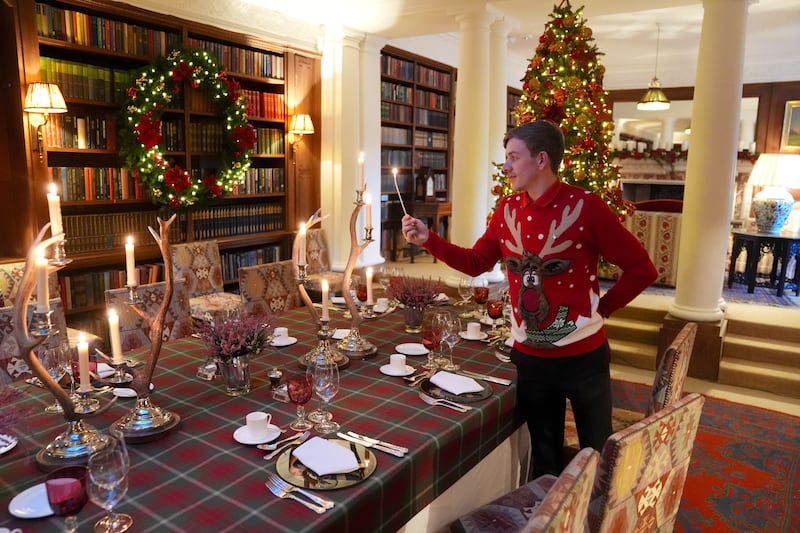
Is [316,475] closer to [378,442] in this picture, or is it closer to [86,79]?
[378,442]

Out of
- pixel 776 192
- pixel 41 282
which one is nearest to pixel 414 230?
pixel 41 282

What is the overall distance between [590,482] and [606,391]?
3.16 feet

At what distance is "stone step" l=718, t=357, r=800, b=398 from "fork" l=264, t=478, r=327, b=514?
4.07 metres

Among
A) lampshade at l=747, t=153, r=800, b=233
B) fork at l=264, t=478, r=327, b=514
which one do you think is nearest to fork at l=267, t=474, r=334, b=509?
fork at l=264, t=478, r=327, b=514

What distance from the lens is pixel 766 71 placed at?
8.85 metres

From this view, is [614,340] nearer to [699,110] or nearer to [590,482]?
[699,110]

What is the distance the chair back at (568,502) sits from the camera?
3.30ft

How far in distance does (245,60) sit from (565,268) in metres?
4.35

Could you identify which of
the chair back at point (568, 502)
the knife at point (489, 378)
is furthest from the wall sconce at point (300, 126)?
the chair back at point (568, 502)

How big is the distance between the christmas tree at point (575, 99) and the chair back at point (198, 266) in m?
2.58

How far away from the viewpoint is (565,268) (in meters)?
2.02

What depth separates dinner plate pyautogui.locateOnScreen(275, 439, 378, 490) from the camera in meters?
1.40

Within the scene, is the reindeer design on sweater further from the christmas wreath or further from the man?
the christmas wreath

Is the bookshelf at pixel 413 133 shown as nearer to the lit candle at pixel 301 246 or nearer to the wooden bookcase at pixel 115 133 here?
the wooden bookcase at pixel 115 133
